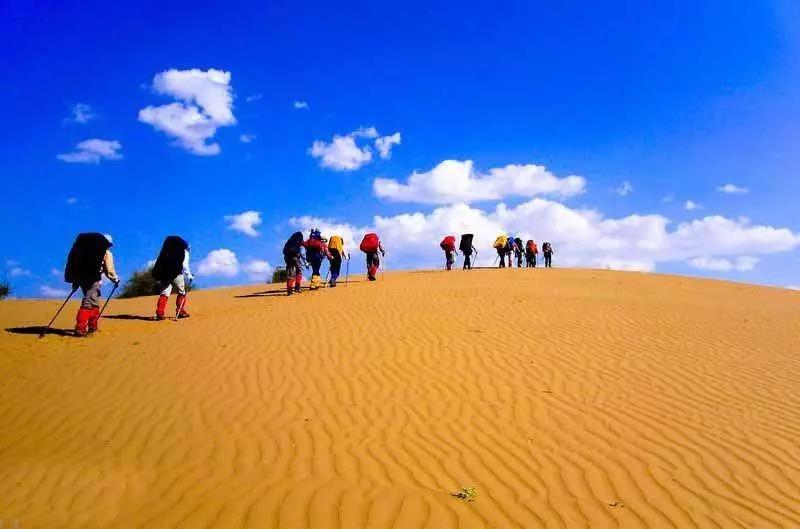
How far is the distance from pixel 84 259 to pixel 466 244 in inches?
696

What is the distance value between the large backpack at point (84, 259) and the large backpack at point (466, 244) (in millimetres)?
17260

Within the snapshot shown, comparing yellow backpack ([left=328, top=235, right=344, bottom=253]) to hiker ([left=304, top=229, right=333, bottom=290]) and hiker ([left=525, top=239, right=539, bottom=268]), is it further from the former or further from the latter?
hiker ([left=525, top=239, right=539, bottom=268])

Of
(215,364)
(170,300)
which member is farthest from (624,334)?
(170,300)

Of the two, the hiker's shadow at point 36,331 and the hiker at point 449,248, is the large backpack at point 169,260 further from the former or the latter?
the hiker at point 449,248

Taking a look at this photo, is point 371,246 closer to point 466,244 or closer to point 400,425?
point 466,244

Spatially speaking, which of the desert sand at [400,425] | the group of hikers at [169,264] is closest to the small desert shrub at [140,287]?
the group of hikers at [169,264]

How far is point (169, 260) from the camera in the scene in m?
12.0

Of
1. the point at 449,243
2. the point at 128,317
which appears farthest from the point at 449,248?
the point at 128,317

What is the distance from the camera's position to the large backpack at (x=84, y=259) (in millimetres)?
10086

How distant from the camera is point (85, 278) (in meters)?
10.1

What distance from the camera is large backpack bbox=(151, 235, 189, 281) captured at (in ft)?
39.4

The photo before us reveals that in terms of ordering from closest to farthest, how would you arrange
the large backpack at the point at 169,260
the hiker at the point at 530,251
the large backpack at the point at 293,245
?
the large backpack at the point at 169,260 < the large backpack at the point at 293,245 < the hiker at the point at 530,251

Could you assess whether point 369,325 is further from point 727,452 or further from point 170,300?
point 170,300

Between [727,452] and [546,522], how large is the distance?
2.65 m
